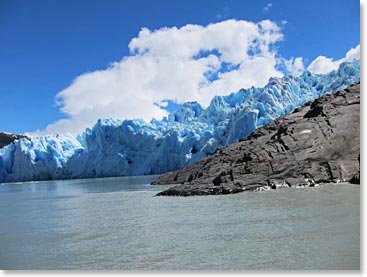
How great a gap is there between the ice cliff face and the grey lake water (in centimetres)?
2509

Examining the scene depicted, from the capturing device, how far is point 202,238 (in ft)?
17.4

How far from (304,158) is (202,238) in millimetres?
8147

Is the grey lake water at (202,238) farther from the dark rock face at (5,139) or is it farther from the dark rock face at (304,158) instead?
the dark rock face at (5,139)

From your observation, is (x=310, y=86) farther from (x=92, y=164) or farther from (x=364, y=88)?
(x=364, y=88)

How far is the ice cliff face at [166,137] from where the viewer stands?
34875mm

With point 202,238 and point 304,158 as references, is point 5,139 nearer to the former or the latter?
point 304,158

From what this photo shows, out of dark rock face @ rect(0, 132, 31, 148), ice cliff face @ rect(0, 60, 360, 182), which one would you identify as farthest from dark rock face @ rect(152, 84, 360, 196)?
dark rock face @ rect(0, 132, 31, 148)

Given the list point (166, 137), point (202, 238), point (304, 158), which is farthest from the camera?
point (166, 137)

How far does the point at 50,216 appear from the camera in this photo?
948cm

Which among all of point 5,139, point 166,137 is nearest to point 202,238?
point 166,137

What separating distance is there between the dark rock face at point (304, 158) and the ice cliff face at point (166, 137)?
60.5 feet

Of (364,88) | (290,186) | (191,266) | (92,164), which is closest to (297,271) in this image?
(191,266)

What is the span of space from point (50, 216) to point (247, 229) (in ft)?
18.1

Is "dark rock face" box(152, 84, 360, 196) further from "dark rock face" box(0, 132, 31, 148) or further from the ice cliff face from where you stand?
"dark rock face" box(0, 132, 31, 148)
